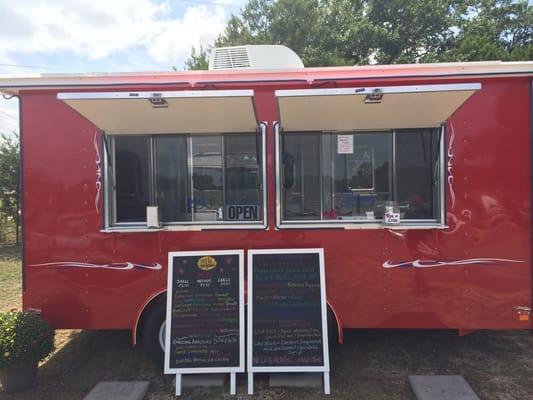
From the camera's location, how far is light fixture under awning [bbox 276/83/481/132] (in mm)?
3172

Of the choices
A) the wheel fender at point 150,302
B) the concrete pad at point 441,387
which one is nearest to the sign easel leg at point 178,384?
the wheel fender at point 150,302

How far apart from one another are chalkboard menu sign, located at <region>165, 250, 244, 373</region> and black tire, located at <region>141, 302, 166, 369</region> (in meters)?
0.25

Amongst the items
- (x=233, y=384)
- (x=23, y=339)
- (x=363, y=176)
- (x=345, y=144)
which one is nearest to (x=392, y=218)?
(x=363, y=176)

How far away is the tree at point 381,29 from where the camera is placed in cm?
1759

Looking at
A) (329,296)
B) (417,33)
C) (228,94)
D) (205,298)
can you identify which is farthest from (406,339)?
(417,33)

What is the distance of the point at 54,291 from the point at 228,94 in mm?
2329

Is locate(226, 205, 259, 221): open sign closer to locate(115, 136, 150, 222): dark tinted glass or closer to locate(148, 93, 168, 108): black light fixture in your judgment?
locate(115, 136, 150, 222): dark tinted glass

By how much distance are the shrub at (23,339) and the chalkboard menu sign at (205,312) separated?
3.34ft

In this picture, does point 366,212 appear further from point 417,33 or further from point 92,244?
point 417,33

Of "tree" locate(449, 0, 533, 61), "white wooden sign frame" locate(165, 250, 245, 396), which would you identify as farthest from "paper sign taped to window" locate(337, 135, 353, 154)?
"tree" locate(449, 0, 533, 61)

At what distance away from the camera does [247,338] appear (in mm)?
3609

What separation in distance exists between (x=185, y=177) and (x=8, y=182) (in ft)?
31.6

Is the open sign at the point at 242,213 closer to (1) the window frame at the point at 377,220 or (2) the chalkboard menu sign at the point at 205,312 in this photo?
(1) the window frame at the point at 377,220

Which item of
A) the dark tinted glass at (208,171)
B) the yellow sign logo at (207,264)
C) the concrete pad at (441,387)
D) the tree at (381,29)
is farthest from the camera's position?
the tree at (381,29)
